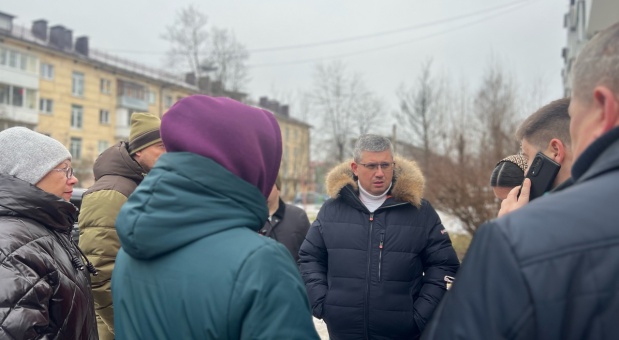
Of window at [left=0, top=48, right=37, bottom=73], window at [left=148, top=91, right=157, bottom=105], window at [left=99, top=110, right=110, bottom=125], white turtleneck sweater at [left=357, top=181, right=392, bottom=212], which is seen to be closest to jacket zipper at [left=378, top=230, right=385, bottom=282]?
white turtleneck sweater at [left=357, top=181, right=392, bottom=212]

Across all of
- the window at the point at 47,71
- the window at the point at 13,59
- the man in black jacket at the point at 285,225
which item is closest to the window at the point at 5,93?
the window at the point at 13,59

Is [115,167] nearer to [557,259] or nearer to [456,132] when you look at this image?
[557,259]

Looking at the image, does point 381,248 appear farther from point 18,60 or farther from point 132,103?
point 132,103

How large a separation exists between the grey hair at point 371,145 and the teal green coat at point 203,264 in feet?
6.42

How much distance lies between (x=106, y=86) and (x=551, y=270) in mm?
46445

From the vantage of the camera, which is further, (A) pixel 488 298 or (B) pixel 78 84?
(B) pixel 78 84

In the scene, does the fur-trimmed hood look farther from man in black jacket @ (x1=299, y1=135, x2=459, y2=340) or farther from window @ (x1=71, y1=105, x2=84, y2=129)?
window @ (x1=71, y1=105, x2=84, y2=129)

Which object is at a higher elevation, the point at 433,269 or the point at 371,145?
the point at 371,145

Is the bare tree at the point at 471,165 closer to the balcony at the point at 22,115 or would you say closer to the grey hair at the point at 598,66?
the grey hair at the point at 598,66

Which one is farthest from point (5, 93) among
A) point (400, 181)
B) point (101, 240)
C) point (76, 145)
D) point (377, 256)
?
point (377, 256)

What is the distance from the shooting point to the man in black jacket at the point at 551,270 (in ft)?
3.34

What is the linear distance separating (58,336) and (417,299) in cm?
193

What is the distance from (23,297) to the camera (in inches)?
75.4

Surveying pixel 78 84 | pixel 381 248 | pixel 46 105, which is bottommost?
pixel 381 248
